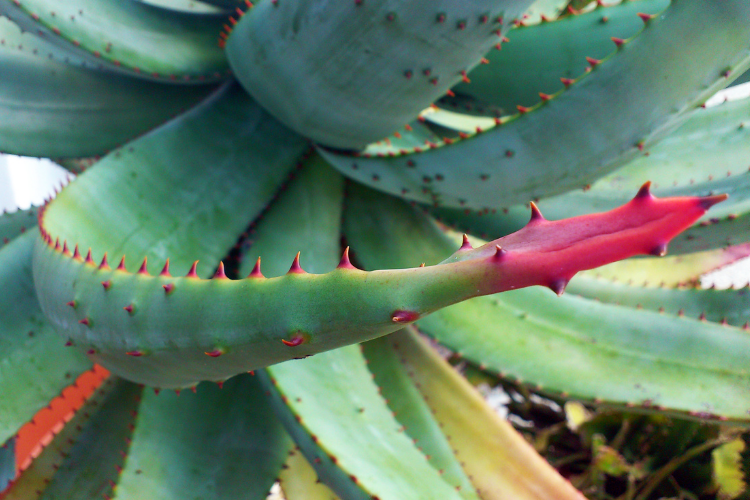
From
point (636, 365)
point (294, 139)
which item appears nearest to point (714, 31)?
point (636, 365)

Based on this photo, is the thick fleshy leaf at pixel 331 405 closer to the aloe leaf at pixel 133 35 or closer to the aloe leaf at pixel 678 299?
the aloe leaf at pixel 133 35

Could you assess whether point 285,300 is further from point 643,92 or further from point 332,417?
point 643,92

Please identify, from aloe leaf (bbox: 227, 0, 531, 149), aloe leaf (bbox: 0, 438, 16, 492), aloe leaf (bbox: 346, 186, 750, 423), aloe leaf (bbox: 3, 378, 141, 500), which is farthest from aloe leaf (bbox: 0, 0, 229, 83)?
aloe leaf (bbox: 0, 438, 16, 492)

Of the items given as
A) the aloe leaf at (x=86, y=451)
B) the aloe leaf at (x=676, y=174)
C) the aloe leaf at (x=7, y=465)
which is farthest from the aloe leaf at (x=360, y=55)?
the aloe leaf at (x=7, y=465)

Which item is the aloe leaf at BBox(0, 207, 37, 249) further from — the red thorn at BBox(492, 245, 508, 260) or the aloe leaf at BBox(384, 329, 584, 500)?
the red thorn at BBox(492, 245, 508, 260)

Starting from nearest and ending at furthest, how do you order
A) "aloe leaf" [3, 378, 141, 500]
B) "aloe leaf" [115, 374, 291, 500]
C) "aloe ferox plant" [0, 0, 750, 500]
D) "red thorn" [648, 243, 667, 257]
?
"red thorn" [648, 243, 667, 257]
"aloe ferox plant" [0, 0, 750, 500]
"aloe leaf" [115, 374, 291, 500]
"aloe leaf" [3, 378, 141, 500]

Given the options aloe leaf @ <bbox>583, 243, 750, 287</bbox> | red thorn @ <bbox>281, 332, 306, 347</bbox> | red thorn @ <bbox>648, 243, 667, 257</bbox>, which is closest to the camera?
red thorn @ <bbox>648, 243, 667, 257</bbox>
